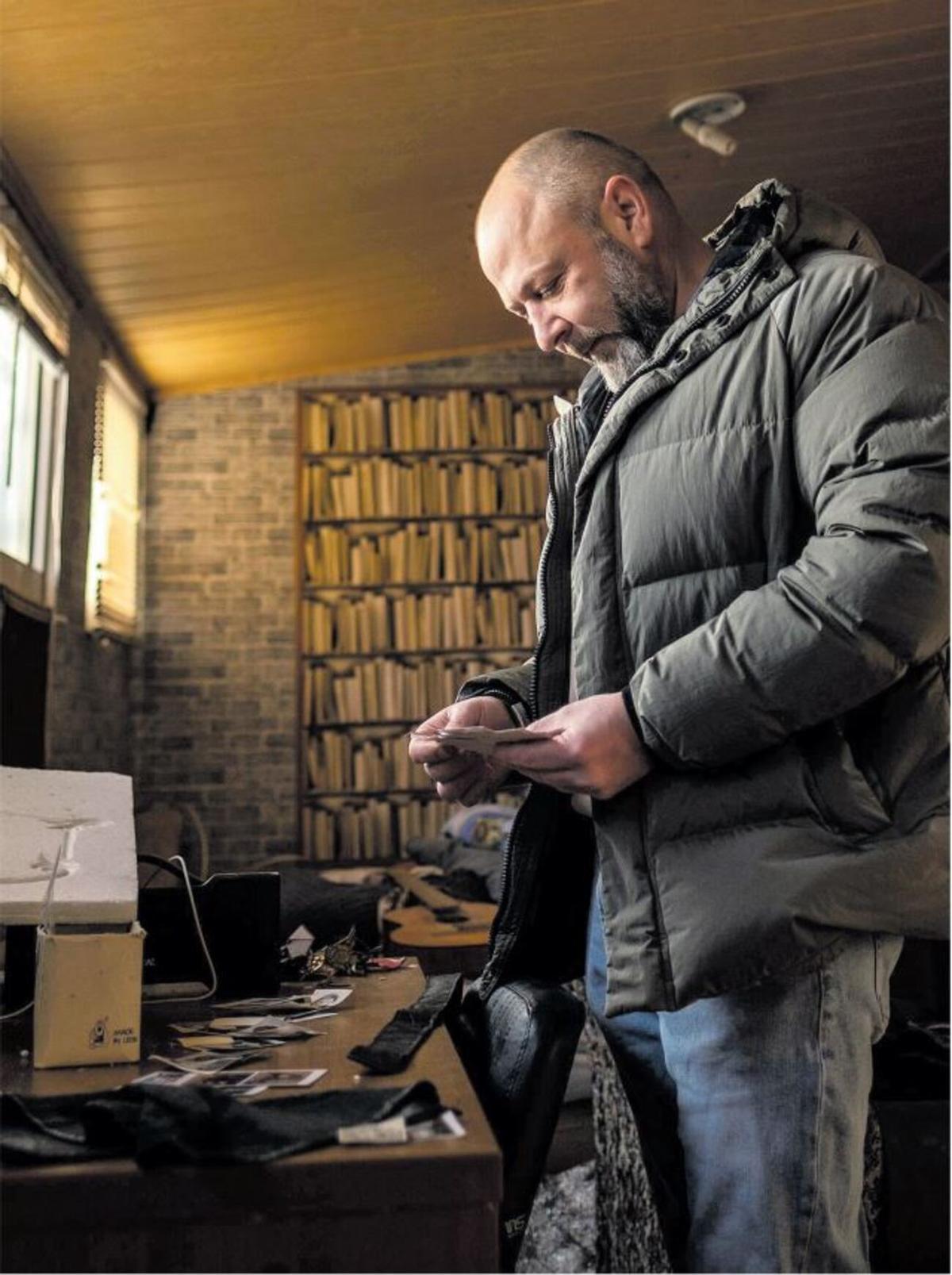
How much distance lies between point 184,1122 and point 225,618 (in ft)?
22.0

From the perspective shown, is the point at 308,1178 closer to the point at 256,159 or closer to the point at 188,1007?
the point at 188,1007

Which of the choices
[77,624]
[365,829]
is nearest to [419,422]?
[365,829]

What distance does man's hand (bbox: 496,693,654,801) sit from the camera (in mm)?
1291

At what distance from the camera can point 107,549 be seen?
649 cm

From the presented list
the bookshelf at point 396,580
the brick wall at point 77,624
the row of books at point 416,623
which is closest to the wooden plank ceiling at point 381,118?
the brick wall at point 77,624

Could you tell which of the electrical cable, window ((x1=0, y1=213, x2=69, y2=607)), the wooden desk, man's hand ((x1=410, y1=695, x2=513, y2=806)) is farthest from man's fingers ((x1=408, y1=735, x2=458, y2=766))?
window ((x1=0, y1=213, x2=69, y2=607))

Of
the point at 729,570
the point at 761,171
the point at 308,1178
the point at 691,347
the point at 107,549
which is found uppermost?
the point at 761,171

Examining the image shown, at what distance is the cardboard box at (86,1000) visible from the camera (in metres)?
Result: 1.25

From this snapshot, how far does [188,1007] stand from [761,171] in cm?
478

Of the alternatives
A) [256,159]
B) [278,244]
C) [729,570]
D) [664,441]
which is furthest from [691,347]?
[278,244]

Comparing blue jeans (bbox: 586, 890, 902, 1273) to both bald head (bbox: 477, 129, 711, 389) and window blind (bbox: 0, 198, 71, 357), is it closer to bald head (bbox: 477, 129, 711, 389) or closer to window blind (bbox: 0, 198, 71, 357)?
bald head (bbox: 477, 129, 711, 389)

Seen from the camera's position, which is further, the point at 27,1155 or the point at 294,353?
the point at 294,353

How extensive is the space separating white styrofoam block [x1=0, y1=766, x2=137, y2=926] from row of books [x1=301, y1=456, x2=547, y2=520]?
5.91 m

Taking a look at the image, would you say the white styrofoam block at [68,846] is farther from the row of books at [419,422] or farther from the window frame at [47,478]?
the row of books at [419,422]
